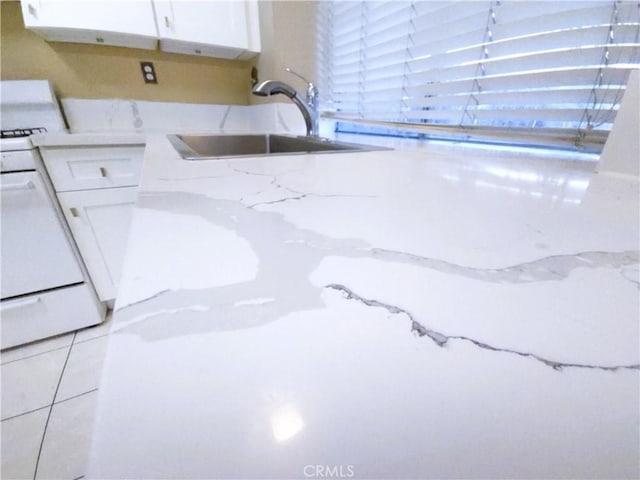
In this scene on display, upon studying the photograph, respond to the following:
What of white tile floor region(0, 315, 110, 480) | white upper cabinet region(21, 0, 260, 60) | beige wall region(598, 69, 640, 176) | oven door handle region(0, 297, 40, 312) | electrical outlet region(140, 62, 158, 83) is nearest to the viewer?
beige wall region(598, 69, 640, 176)

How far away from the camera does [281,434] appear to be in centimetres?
13

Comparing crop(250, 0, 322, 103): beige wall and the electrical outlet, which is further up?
crop(250, 0, 322, 103): beige wall

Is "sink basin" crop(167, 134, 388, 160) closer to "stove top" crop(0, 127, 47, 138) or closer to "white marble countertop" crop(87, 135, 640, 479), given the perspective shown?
"stove top" crop(0, 127, 47, 138)

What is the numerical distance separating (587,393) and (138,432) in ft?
0.72

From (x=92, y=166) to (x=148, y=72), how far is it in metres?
0.84

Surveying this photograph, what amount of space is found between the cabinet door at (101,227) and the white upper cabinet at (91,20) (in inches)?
29.3

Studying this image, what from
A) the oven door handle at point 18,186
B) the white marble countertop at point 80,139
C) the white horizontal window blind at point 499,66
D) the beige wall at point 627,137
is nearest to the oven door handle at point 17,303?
the oven door handle at point 18,186

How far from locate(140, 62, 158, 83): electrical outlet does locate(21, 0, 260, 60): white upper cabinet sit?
0.09 metres

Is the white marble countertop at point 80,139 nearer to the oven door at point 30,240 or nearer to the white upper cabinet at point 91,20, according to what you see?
the oven door at point 30,240

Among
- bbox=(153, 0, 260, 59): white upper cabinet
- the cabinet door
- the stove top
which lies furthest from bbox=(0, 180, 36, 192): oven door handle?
bbox=(153, 0, 260, 59): white upper cabinet

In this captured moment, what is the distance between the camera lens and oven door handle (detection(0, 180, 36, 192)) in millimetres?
1035

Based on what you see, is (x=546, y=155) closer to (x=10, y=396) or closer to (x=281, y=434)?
(x=281, y=434)

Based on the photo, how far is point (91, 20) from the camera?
1310 millimetres

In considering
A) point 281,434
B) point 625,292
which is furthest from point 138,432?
point 625,292
